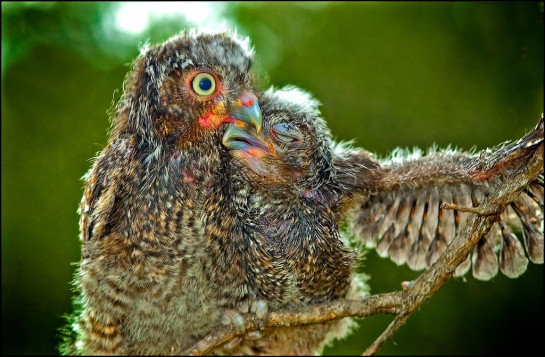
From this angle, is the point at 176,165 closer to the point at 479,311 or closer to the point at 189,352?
the point at 189,352

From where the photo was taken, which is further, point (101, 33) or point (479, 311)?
point (479, 311)

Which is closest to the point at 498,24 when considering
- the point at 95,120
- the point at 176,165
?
the point at 176,165

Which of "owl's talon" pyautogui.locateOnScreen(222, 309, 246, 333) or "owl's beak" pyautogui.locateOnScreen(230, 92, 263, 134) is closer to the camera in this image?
"owl's beak" pyautogui.locateOnScreen(230, 92, 263, 134)

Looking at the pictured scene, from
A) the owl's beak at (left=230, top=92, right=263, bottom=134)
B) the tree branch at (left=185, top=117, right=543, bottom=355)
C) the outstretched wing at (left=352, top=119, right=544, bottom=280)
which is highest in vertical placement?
the owl's beak at (left=230, top=92, right=263, bottom=134)

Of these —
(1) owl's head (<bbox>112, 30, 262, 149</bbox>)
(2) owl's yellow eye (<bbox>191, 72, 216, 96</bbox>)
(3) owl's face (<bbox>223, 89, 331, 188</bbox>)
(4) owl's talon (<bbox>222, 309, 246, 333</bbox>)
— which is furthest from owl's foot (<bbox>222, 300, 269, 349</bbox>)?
(2) owl's yellow eye (<bbox>191, 72, 216, 96</bbox>)

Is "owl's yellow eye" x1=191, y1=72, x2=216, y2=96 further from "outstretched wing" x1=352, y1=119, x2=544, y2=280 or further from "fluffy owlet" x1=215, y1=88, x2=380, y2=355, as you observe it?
"outstretched wing" x1=352, y1=119, x2=544, y2=280

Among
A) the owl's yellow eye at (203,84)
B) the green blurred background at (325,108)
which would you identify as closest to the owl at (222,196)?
the owl's yellow eye at (203,84)
